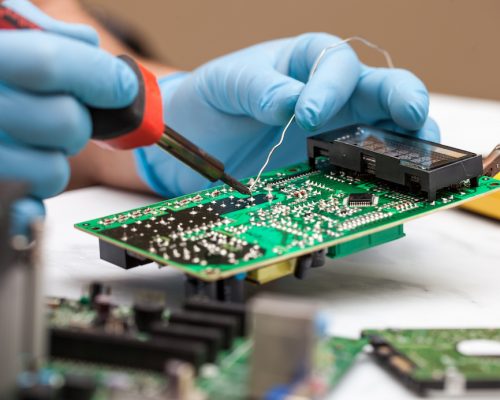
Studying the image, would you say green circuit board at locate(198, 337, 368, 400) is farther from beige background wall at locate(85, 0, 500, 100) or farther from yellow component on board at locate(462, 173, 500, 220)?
beige background wall at locate(85, 0, 500, 100)

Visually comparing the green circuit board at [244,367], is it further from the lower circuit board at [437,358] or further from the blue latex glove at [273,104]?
the blue latex glove at [273,104]

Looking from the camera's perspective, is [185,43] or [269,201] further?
[185,43]

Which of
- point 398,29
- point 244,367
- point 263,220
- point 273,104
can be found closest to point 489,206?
point 273,104

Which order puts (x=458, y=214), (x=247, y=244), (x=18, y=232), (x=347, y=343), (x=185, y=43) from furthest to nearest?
(x=185, y=43) < (x=458, y=214) < (x=247, y=244) < (x=347, y=343) < (x=18, y=232)

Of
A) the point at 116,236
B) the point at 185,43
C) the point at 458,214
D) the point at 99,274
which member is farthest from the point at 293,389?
the point at 185,43

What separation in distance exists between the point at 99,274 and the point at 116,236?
16cm

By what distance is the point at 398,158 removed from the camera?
1.46 metres

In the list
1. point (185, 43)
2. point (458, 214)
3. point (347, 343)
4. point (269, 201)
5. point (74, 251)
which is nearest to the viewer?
point (347, 343)

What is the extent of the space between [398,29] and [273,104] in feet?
5.87

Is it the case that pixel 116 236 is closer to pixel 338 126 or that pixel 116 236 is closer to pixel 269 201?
pixel 269 201

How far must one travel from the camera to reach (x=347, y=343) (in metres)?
1.11

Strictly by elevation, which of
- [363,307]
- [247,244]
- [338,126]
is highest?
[338,126]

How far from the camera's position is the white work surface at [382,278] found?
1.27 m

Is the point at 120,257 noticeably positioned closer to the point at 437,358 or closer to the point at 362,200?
the point at 362,200
